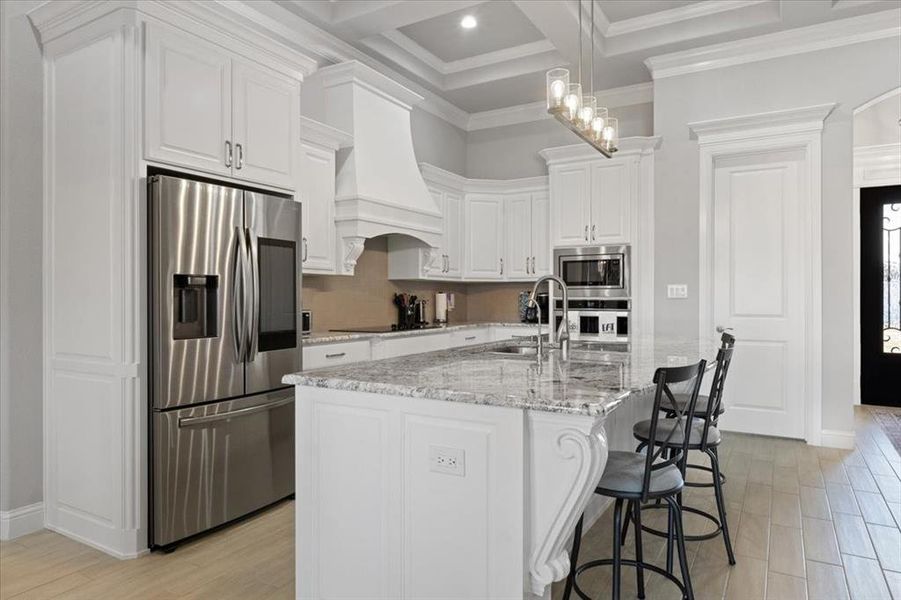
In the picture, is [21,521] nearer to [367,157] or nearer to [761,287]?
[367,157]

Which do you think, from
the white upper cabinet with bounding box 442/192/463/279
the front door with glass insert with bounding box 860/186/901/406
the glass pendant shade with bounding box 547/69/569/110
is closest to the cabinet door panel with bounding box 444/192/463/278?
the white upper cabinet with bounding box 442/192/463/279

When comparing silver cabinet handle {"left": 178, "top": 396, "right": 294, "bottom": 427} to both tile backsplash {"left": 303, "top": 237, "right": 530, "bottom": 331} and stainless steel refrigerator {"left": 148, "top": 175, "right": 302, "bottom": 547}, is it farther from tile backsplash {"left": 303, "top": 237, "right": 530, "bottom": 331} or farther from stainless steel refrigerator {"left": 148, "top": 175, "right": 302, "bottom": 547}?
tile backsplash {"left": 303, "top": 237, "right": 530, "bottom": 331}

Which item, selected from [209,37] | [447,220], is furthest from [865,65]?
[209,37]

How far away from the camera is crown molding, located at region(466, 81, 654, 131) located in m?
5.68

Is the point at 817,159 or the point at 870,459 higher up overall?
the point at 817,159

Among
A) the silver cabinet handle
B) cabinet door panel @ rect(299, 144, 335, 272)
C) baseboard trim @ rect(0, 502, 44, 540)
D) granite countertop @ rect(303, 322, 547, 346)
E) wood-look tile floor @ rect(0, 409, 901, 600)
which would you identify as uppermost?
cabinet door panel @ rect(299, 144, 335, 272)

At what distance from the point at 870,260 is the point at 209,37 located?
6606 mm

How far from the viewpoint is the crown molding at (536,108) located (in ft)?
18.6

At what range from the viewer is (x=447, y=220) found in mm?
5848

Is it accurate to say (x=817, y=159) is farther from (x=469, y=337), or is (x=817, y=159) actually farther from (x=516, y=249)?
(x=469, y=337)

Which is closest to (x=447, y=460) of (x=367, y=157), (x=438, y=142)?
(x=367, y=157)

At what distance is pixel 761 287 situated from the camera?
4738 mm

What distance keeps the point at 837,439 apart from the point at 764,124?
99.7 inches

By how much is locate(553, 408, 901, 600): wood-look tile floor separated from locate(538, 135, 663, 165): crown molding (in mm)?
2653
